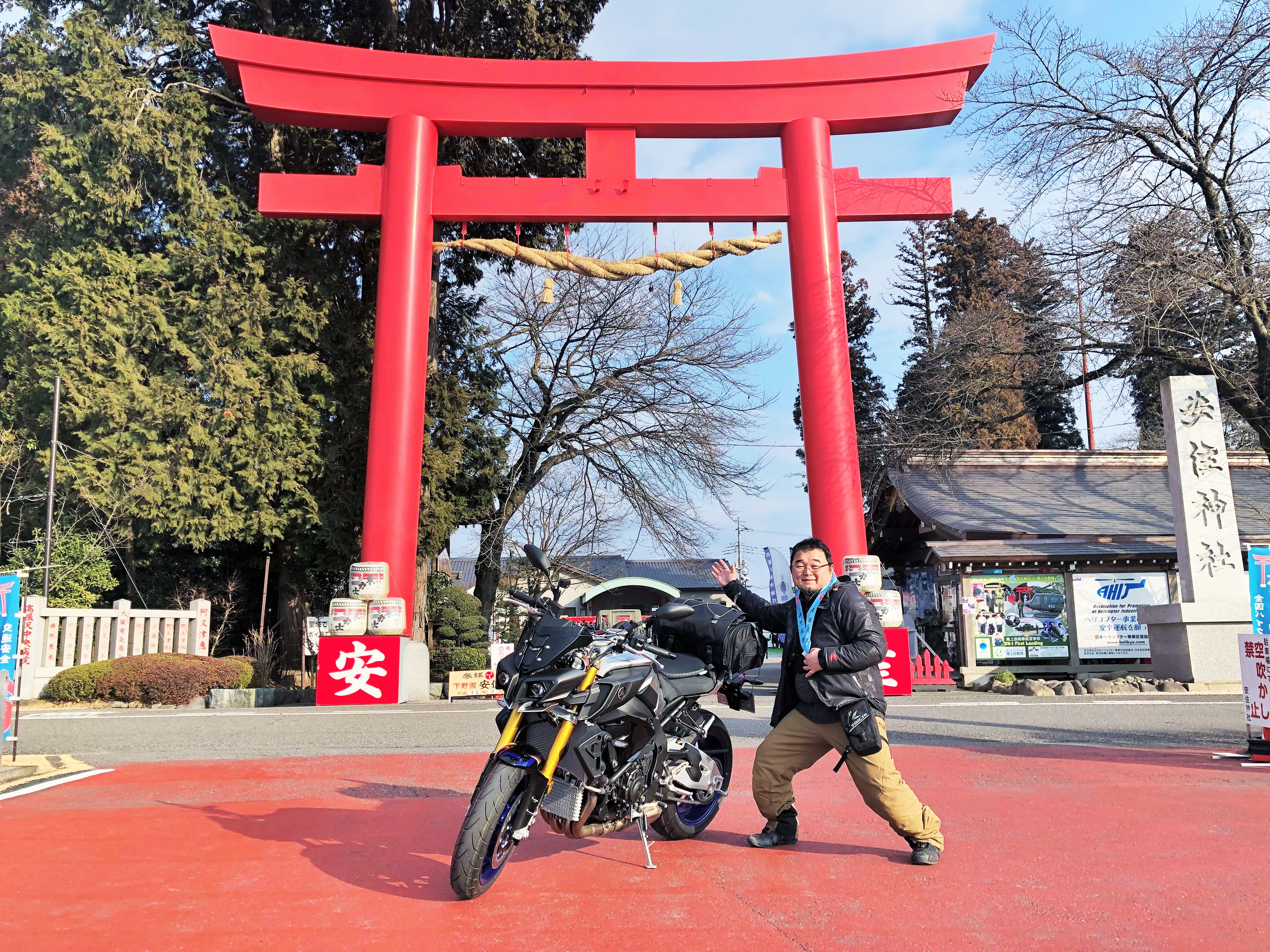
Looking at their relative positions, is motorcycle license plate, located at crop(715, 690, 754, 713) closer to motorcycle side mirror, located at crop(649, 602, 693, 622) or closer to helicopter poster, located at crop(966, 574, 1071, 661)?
motorcycle side mirror, located at crop(649, 602, 693, 622)

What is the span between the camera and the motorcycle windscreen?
3.38 m

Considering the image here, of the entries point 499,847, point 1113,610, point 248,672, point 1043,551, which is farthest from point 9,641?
point 1113,610

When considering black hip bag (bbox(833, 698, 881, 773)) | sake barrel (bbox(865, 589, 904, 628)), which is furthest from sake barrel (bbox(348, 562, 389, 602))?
black hip bag (bbox(833, 698, 881, 773))

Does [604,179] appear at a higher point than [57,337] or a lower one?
higher

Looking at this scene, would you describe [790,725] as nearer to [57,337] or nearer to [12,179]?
[57,337]

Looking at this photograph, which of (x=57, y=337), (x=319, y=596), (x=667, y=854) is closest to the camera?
(x=667, y=854)

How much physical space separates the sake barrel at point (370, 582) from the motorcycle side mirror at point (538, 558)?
27.7 ft

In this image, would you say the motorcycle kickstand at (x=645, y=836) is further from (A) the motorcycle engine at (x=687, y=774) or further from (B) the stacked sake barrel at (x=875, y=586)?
(B) the stacked sake barrel at (x=875, y=586)

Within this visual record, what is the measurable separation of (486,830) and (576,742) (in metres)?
0.44

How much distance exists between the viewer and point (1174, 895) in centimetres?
331

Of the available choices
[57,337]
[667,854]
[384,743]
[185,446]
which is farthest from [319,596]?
[667,854]

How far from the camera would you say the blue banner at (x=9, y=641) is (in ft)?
20.6

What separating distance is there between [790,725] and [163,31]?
17.0m

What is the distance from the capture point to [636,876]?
12.0 feet
